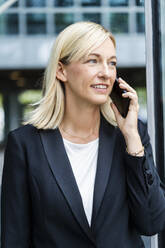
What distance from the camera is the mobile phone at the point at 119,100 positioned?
1.81 meters

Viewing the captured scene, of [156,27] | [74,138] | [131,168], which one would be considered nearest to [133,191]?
[131,168]

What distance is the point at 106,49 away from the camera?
177cm

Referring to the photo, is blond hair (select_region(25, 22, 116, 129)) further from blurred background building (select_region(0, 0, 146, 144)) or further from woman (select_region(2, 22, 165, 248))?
blurred background building (select_region(0, 0, 146, 144))

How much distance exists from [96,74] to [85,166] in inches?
16.7

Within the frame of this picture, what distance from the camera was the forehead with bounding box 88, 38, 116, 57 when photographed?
1753 millimetres

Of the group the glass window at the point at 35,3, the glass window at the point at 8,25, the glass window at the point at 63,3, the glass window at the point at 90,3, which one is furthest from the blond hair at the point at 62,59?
the glass window at the point at 35,3

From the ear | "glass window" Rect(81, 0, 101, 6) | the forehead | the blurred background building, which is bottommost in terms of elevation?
the blurred background building

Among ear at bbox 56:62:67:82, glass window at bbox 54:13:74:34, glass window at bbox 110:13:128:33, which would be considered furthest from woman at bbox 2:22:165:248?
glass window at bbox 54:13:74:34

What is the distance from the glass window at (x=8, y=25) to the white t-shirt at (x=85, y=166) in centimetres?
1761

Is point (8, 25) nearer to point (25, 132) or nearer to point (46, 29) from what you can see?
point (46, 29)

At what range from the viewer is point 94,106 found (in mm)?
1872

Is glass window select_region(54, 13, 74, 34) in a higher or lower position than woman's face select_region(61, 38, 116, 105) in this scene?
lower

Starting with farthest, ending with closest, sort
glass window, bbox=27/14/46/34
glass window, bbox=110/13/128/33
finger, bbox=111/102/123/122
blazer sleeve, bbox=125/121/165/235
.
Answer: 1. glass window, bbox=27/14/46/34
2. glass window, bbox=110/13/128/33
3. finger, bbox=111/102/123/122
4. blazer sleeve, bbox=125/121/165/235

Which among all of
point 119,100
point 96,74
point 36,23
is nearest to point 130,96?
point 119,100
